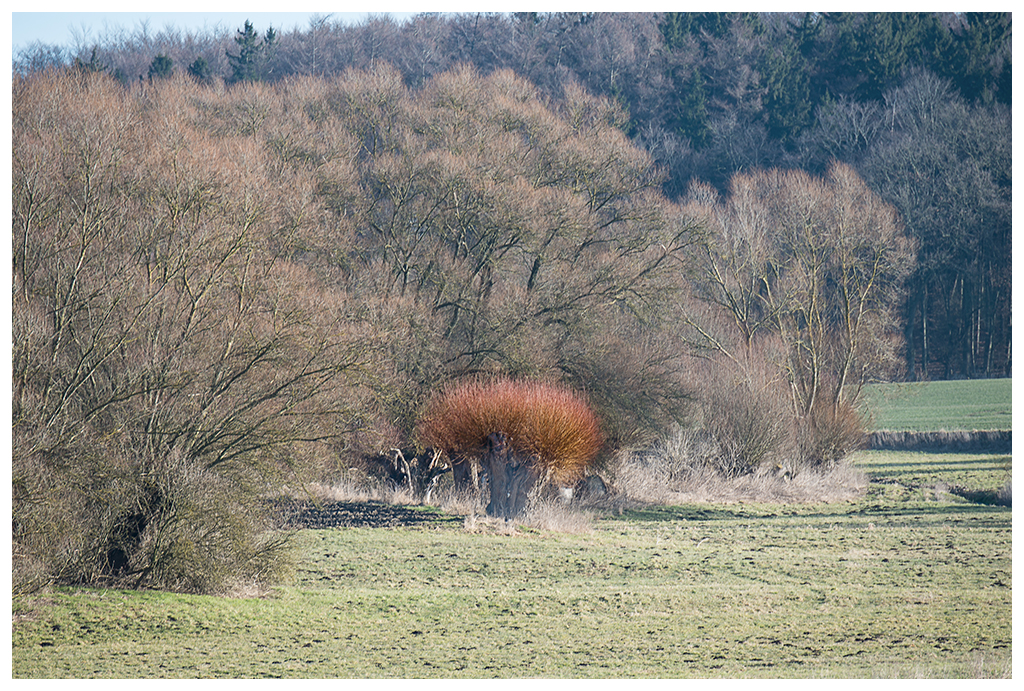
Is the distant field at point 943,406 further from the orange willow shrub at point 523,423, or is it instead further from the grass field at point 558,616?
the grass field at point 558,616

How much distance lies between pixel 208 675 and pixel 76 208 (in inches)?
250

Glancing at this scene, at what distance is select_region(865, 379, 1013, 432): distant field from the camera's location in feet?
101

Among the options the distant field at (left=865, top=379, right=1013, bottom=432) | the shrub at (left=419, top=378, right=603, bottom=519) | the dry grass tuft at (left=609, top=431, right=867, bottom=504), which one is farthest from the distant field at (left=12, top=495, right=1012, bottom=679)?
the distant field at (left=865, top=379, right=1013, bottom=432)

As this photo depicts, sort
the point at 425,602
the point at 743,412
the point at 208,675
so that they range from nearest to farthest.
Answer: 1. the point at 208,675
2. the point at 425,602
3. the point at 743,412

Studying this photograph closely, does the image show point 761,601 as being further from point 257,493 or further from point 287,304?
point 287,304

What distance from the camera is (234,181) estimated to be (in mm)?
13945

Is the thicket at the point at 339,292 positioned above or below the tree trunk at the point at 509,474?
above

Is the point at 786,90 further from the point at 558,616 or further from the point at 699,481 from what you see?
the point at 558,616

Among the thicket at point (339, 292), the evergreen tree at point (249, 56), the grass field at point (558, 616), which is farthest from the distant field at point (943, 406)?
the evergreen tree at point (249, 56)

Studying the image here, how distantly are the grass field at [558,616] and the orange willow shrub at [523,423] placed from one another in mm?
2438

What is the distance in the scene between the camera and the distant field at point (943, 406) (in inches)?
1215

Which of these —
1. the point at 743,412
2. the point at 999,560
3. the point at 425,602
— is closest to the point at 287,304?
the point at 425,602

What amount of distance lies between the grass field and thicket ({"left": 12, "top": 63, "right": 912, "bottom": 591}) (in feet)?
3.18

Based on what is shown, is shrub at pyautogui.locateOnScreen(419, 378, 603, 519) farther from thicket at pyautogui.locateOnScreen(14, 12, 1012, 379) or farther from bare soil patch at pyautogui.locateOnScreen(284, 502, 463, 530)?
thicket at pyautogui.locateOnScreen(14, 12, 1012, 379)
